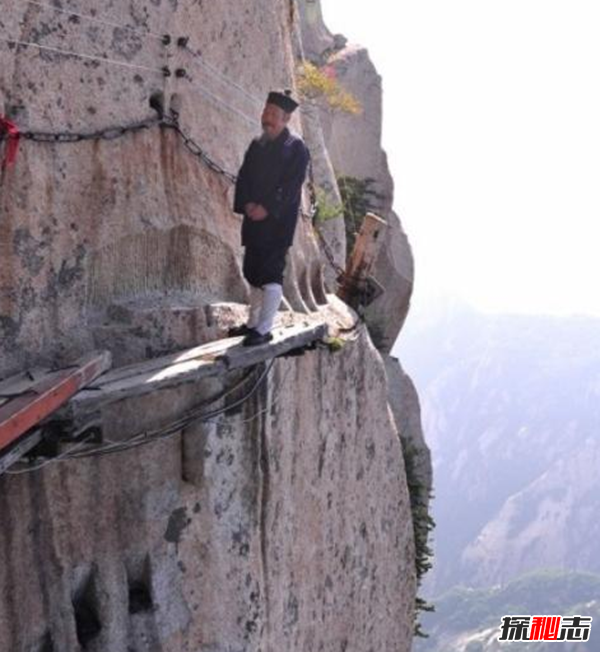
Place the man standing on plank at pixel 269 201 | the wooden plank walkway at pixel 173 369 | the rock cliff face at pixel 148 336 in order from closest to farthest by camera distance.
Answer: the wooden plank walkway at pixel 173 369
the rock cliff face at pixel 148 336
the man standing on plank at pixel 269 201

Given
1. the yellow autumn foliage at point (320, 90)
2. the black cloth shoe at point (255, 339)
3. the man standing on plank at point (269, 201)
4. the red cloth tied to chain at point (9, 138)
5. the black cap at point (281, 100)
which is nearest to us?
the red cloth tied to chain at point (9, 138)

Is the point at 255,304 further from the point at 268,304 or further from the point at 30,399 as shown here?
the point at 30,399

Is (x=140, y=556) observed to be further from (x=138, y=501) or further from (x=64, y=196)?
(x=64, y=196)

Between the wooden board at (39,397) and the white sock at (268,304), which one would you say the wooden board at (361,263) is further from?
the wooden board at (39,397)

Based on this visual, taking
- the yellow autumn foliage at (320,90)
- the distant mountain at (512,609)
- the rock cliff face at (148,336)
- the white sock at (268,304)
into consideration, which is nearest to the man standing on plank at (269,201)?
the white sock at (268,304)

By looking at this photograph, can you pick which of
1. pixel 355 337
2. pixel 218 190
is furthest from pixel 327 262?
→ pixel 218 190

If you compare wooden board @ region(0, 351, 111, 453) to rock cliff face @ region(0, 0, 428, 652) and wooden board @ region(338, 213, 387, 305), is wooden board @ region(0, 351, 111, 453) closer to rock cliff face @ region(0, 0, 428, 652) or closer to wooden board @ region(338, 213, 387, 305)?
rock cliff face @ region(0, 0, 428, 652)

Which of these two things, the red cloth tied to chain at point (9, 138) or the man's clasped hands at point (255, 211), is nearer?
the red cloth tied to chain at point (9, 138)

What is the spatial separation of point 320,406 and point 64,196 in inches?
195

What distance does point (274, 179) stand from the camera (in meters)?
8.08

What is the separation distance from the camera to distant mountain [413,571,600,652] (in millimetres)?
120750

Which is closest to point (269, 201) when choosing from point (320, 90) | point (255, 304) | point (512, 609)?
point (255, 304)

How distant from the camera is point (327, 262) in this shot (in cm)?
1608

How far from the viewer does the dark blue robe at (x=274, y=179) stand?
8.05 metres
